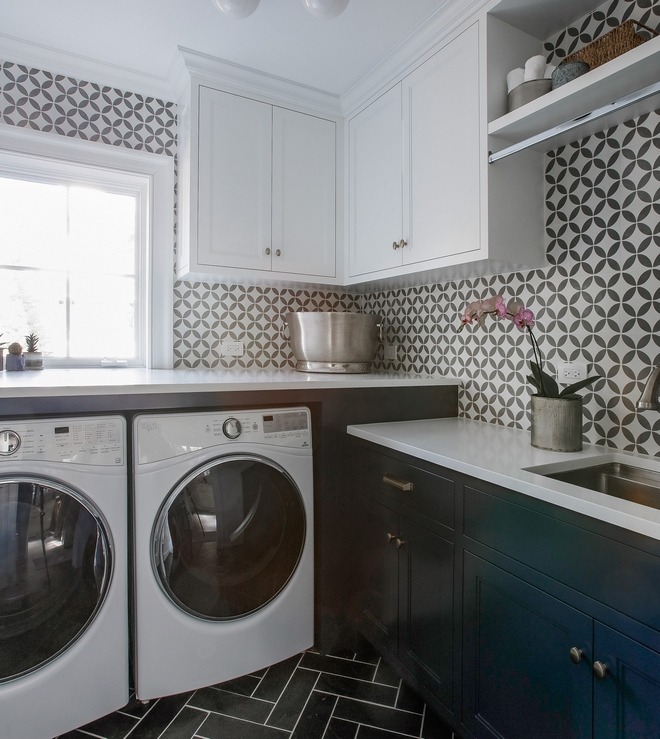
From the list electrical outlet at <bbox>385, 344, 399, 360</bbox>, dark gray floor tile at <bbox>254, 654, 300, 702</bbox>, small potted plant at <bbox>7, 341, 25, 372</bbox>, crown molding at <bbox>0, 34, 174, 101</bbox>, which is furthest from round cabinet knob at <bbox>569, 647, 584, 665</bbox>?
crown molding at <bbox>0, 34, 174, 101</bbox>

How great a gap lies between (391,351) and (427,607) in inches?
55.1

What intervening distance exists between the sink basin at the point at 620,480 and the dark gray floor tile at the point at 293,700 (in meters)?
1.09

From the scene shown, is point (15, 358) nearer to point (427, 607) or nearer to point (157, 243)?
point (157, 243)

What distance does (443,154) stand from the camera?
1.76m

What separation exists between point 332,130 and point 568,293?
1.47 metres

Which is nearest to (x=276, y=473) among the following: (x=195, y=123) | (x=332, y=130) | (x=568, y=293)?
(x=568, y=293)

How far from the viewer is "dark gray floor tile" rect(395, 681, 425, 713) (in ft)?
4.96

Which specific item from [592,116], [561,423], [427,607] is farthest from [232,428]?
[592,116]

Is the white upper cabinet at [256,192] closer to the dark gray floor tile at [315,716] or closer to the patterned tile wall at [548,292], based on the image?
the patterned tile wall at [548,292]

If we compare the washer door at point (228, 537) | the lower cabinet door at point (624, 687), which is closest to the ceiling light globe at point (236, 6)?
the washer door at point (228, 537)

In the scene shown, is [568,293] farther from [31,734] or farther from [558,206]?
[31,734]

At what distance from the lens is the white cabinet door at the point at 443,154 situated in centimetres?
164

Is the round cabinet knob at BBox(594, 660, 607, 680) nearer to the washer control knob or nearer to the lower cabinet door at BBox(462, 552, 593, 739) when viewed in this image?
the lower cabinet door at BBox(462, 552, 593, 739)

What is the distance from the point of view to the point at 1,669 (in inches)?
52.3
